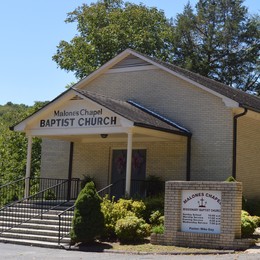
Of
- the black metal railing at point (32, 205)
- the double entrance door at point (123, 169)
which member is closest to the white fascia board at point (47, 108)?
the black metal railing at point (32, 205)

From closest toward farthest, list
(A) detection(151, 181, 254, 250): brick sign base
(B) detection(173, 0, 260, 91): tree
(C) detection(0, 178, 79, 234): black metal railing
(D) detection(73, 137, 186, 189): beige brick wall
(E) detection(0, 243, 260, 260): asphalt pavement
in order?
1. (E) detection(0, 243, 260, 260): asphalt pavement
2. (A) detection(151, 181, 254, 250): brick sign base
3. (C) detection(0, 178, 79, 234): black metal railing
4. (D) detection(73, 137, 186, 189): beige brick wall
5. (B) detection(173, 0, 260, 91): tree

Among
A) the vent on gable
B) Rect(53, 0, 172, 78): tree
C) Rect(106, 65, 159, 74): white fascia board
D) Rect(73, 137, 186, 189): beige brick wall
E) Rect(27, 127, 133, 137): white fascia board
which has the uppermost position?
Rect(53, 0, 172, 78): tree

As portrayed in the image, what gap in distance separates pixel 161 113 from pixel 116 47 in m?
18.5

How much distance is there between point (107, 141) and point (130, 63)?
3.54 meters

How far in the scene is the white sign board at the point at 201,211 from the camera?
47.6ft

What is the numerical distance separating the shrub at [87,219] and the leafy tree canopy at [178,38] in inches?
970

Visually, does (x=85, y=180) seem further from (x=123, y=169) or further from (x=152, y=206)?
(x=152, y=206)

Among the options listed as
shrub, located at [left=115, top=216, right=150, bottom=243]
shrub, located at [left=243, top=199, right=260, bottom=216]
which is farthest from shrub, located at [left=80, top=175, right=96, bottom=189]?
shrub, located at [left=115, top=216, right=150, bottom=243]

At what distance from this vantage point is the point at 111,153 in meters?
23.1

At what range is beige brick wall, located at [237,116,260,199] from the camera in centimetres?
2080

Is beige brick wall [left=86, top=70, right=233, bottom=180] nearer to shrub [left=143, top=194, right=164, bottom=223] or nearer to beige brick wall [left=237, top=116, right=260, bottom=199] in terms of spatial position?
beige brick wall [left=237, top=116, right=260, bottom=199]

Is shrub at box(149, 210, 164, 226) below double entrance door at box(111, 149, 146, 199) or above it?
below

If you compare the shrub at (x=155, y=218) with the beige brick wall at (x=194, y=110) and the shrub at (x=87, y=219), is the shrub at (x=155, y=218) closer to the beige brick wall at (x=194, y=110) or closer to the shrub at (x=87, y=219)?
the shrub at (x=87, y=219)

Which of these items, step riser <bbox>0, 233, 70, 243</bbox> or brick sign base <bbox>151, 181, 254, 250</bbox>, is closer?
brick sign base <bbox>151, 181, 254, 250</bbox>
